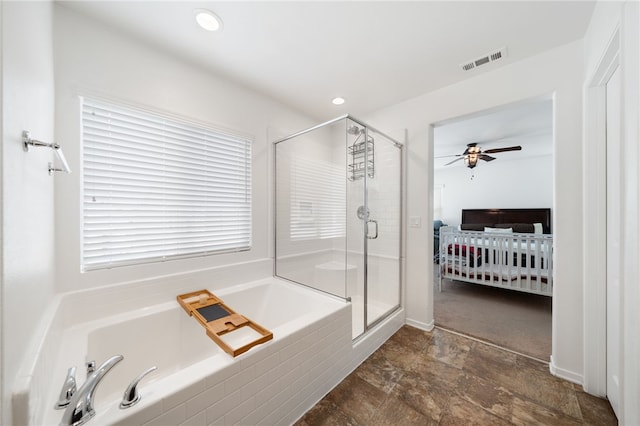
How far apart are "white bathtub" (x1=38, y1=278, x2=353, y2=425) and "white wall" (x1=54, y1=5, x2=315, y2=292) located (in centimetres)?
31

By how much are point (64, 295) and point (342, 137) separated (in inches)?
101

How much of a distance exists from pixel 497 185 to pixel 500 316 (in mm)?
4283

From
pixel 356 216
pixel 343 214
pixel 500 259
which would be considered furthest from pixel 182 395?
pixel 500 259

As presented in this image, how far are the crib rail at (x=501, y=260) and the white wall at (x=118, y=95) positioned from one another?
3063mm

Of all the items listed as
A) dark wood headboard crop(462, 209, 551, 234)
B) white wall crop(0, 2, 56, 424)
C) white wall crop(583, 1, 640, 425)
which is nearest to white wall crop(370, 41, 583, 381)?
white wall crop(583, 1, 640, 425)

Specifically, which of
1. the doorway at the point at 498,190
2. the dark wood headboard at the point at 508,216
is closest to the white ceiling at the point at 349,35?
the doorway at the point at 498,190

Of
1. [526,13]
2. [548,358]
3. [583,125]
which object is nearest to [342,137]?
[526,13]

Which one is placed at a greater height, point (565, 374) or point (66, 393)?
point (66, 393)

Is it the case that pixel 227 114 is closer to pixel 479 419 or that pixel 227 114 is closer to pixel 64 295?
pixel 64 295

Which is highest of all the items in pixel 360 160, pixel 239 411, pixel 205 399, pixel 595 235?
pixel 360 160

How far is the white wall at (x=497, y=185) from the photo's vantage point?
5.29 m

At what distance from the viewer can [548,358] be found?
192cm

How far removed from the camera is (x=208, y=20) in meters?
1.51

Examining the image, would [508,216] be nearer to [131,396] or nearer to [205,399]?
[205,399]
